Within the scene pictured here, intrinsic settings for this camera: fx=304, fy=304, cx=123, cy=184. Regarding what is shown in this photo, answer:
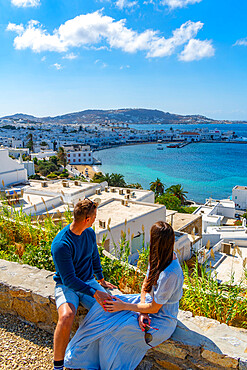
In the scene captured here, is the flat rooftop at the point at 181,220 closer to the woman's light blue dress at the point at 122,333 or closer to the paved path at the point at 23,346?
the paved path at the point at 23,346

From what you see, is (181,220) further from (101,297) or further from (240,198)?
(240,198)

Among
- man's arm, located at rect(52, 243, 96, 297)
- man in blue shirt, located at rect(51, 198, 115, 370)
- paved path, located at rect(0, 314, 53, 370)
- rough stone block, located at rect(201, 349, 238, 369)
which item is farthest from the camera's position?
paved path, located at rect(0, 314, 53, 370)

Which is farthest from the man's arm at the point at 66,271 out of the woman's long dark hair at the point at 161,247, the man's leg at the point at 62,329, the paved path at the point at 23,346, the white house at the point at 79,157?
the white house at the point at 79,157

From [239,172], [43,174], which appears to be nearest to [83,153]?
[43,174]

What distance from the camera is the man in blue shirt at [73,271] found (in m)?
2.26

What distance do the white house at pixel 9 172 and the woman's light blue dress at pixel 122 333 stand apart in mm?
17153

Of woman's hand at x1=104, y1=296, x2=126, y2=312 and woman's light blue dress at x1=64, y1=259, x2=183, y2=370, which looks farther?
woman's hand at x1=104, y1=296, x2=126, y2=312

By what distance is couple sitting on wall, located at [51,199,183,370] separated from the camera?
2.17 m

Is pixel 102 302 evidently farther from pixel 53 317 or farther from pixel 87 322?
pixel 53 317

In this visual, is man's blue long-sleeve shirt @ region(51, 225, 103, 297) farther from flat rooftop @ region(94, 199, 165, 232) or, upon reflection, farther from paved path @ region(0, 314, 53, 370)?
flat rooftop @ region(94, 199, 165, 232)

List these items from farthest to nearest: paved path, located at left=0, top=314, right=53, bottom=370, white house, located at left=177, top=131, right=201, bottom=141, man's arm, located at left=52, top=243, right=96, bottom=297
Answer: white house, located at left=177, top=131, right=201, bottom=141 < paved path, located at left=0, top=314, right=53, bottom=370 < man's arm, located at left=52, top=243, right=96, bottom=297

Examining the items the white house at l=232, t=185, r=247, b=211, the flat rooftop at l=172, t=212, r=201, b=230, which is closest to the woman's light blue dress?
the flat rooftop at l=172, t=212, r=201, b=230

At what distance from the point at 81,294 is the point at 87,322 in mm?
290

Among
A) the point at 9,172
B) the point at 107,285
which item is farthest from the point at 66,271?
the point at 9,172
